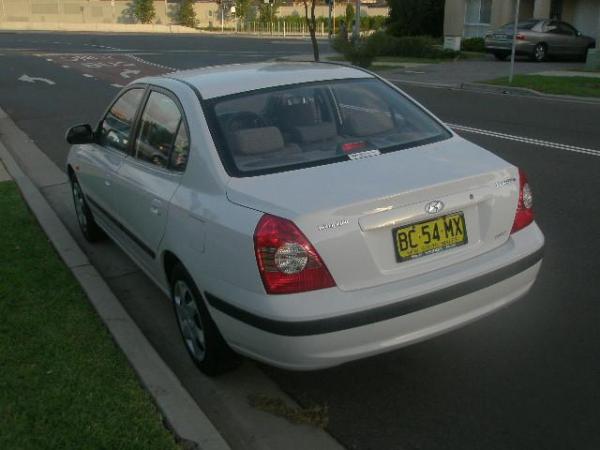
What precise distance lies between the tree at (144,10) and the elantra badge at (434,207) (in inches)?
2891

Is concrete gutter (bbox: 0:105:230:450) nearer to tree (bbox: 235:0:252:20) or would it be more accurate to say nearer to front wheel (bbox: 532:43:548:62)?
front wheel (bbox: 532:43:548:62)

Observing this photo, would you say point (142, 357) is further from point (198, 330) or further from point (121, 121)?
point (121, 121)

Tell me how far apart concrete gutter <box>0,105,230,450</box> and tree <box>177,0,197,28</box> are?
69408 mm

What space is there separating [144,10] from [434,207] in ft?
241

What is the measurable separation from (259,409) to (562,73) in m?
19.1

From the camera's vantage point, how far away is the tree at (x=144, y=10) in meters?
71.8

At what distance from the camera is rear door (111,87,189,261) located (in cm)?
402

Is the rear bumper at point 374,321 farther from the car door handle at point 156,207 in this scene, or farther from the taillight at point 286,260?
the car door handle at point 156,207

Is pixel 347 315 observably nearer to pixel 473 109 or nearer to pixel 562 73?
pixel 473 109

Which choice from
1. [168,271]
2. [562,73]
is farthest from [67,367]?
[562,73]

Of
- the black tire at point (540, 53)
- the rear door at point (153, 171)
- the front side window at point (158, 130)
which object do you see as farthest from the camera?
the black tire at point (540, 53)

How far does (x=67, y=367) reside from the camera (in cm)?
391

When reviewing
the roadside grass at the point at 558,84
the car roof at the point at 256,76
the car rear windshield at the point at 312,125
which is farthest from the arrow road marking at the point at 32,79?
the car rear windshield at the point at 312,125

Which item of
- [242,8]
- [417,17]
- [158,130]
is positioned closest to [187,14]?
[242,8]
